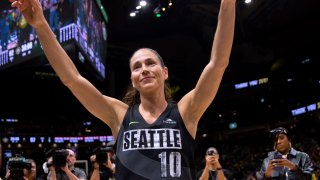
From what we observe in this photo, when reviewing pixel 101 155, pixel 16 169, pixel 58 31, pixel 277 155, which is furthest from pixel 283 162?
pixel 58 31

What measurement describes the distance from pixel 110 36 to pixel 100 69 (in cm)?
1148

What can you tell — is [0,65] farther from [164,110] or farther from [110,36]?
[110,36]

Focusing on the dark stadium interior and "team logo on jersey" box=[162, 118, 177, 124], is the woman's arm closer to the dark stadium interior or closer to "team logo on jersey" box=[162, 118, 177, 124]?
"team logo on jersey" box=[162, 118, 177, 124]

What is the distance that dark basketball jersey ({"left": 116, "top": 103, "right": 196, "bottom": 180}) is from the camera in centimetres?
209

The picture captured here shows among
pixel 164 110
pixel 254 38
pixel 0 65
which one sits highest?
pixel 254 38

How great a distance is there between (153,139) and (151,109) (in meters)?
0.25

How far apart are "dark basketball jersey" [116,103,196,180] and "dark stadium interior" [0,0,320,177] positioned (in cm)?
1645

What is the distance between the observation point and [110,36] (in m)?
24.5

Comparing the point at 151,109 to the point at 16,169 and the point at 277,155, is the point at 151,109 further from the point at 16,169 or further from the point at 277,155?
the point at 277,155

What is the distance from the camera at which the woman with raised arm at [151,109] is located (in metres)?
2.11

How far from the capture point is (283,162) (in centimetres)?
482

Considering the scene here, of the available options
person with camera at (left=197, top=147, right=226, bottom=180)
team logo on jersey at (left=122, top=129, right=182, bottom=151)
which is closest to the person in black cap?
person with camera at (left=197, top=147, right=226, bottom=180)

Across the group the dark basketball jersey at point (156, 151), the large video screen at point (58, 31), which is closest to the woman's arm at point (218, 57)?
the dark basketball jersey at point (156, 151)

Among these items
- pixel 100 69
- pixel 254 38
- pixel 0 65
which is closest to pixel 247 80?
pixel 254 38
